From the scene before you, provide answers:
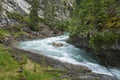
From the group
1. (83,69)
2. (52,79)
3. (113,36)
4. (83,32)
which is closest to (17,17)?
(83,32)

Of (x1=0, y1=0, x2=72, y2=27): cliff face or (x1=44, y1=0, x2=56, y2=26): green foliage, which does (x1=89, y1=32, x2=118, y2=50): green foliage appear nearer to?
(x1=0, y1=0, x2=72, y2=27): cliff face

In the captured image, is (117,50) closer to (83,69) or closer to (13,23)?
(83,69)

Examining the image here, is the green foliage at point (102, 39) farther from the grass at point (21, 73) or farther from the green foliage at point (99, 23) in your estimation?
the grass at point (21, 73)

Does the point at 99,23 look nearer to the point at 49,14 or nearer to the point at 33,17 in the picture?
the point at 33,17

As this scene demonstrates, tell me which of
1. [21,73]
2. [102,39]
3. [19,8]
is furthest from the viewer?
[19,8]

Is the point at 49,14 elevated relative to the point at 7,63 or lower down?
elevated

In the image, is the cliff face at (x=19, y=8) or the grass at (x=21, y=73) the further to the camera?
the cliff face at (x=19, y=8)

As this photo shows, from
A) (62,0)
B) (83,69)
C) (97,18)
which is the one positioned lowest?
(83,69)

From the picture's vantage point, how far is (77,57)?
39969 millimetres

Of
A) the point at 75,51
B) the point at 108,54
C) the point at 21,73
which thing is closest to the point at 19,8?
the point at 75,51

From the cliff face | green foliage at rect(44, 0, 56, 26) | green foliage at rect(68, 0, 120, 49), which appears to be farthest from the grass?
green foliage at rect(44, 0, 56, 26)

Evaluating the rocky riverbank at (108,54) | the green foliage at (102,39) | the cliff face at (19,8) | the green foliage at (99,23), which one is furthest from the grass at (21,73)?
the cliff face at (19,8)

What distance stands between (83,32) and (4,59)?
94.8 ft

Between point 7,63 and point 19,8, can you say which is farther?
point 19,8
